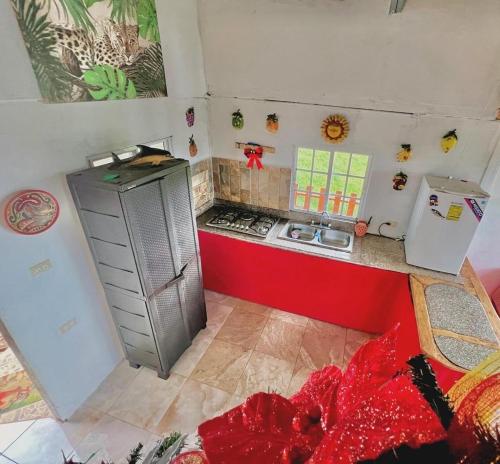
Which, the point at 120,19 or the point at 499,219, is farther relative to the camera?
the point at 499,219

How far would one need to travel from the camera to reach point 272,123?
10.5 ft

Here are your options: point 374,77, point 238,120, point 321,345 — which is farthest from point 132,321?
point 374,77

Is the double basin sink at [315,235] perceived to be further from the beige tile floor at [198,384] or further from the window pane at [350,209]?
the beige tile floor at [198,384]

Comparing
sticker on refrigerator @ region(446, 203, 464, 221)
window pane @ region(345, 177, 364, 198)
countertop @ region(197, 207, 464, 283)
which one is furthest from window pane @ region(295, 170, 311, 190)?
sticker on refrigerator @ region(446, 203, 464, 221)

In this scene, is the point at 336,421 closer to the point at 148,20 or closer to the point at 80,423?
the point at 80,423

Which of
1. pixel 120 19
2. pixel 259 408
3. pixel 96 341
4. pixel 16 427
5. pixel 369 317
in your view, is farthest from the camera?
pixel 369 317

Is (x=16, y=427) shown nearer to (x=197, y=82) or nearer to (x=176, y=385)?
(x=176, y=385)

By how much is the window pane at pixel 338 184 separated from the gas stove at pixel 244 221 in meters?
0.79

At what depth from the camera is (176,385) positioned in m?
2.70

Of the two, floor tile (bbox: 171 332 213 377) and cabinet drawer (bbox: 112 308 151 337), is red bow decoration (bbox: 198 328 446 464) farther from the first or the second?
floor tile (bbox: 171 332 213 377)

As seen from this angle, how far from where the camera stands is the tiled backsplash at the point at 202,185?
349cm

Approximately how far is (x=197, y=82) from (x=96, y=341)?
2826mm

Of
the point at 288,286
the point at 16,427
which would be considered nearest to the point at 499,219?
the point at 288,286

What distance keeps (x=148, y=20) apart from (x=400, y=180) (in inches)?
110
